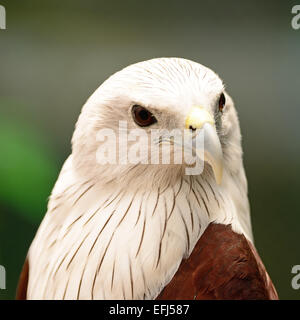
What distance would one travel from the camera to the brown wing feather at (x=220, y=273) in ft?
1.30

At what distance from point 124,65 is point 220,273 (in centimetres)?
45

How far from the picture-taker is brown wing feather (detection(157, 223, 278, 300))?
1.30 ft

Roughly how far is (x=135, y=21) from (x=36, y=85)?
245 millimetres

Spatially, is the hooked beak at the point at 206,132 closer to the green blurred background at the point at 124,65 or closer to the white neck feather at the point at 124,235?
the white neck feather at the point at 124,235

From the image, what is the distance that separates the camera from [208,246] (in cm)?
42

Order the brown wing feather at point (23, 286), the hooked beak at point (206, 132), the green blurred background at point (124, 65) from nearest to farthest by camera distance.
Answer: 1. the hooked beak at point (206, 132)
2. the brown wing feather at point (23, 286)
3. the green blurred background at point (124, 65)

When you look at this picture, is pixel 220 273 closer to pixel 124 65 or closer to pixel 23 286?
pixel 23 286

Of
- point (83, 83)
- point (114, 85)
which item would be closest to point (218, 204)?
point (114, 85)

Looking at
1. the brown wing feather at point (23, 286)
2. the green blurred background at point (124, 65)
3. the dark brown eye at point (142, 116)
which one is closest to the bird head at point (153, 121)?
the dark brown eye at point (142, 116)

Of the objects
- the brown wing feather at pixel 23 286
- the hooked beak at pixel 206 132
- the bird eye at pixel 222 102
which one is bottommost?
the brown wing feather at pixel 23 286

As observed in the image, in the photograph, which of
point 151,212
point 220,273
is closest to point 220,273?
point 220,273

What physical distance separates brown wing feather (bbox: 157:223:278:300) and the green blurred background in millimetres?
380

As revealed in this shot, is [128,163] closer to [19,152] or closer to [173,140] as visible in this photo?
[173,140]

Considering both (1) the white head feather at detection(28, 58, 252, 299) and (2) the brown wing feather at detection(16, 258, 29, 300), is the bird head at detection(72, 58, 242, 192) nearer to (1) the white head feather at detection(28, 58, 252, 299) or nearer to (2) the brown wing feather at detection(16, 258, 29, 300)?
(1) the white head feather at detection(28, 58, 252, 299)
